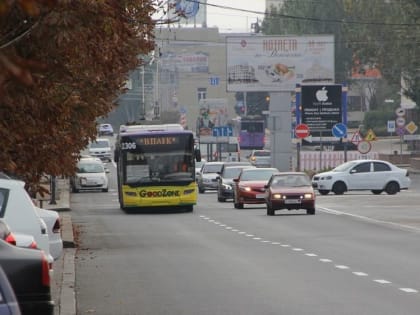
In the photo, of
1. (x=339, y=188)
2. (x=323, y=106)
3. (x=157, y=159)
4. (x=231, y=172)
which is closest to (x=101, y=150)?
(x=323, y=106)

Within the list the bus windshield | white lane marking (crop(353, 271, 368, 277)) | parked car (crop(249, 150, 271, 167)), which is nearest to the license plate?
the bus windshield

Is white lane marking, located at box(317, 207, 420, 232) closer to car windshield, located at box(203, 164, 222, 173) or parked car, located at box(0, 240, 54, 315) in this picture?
car windshield, located at box(203, 164, 222, 173)

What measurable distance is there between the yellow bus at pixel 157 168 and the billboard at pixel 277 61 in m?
36.7

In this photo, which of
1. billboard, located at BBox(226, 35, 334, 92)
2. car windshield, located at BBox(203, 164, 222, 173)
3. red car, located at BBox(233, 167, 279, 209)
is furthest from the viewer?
billboard, located at BBox(226, 35, 334, 92)

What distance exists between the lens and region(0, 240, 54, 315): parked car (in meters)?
9.38

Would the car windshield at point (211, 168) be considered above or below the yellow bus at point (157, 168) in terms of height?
below

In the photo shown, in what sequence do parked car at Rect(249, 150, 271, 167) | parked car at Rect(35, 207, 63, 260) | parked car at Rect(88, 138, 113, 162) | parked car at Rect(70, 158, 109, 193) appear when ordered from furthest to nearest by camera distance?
parked car at Rect(88, 138, 113, 162) < parked car at Rect(249, 150, 271, 167) < parked car at Rect(70, 158, 109, 193) < parked car at Rect(35, 207, 63, 260)

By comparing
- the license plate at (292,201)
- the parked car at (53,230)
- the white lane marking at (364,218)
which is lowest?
the white lane marking at (364,218)

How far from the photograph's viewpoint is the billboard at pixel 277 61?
79.2 m

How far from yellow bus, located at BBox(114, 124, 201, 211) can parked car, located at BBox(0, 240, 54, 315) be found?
32.5m

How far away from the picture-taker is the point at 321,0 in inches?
4808

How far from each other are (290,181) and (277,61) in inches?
1617

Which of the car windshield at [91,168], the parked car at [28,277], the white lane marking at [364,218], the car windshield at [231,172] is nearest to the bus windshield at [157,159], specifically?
the white lane marking at [364,218]

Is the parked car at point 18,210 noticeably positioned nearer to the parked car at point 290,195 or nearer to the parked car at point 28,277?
the parked car at point 28,277
